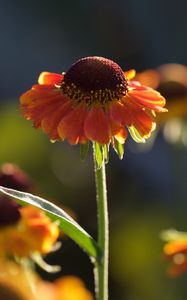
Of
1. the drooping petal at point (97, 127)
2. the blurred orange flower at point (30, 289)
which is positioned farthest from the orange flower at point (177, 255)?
the drooping petal at point (97, 127)

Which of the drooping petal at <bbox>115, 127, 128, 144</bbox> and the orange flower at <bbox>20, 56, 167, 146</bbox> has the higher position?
the orange flower at <bbox>20, 56, 167, 146</bbox>

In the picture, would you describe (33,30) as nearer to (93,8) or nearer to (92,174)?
(93,8)

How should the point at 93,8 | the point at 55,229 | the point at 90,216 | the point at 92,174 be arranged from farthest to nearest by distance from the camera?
the point at 93,8, the point at 92,174, the point at 90,216, the point at 55,229

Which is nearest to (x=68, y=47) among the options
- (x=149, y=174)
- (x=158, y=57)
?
(x=158, y=57)

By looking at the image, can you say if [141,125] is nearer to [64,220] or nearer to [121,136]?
[121,136]

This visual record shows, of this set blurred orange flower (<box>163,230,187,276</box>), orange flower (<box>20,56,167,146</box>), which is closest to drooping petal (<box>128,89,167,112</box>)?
orange flower (<box>20,56,167,146</box>)

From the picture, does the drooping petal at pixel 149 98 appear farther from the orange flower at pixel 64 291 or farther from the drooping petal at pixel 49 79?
the orange flower at pixel 64 291

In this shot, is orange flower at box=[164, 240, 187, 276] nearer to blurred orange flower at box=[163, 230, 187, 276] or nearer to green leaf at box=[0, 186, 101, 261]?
blurred orange flower at box=[163, 230, 187, 276]
